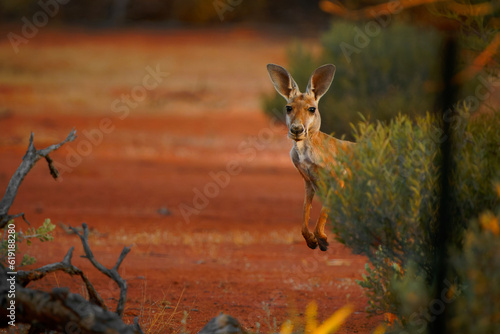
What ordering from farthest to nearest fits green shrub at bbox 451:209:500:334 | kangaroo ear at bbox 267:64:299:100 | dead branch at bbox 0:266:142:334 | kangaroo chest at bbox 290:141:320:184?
kangaroo ear at bbox 267:64:299:100
kangaroo chest at bbox 290:141:320:184
dead branch at bbox 0:266:142:334
green shrub at bbox 451:209:500:334

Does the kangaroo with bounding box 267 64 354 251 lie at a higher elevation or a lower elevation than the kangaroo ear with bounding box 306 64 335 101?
lower

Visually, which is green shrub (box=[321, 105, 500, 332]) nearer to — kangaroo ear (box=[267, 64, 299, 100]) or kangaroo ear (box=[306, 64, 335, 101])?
kangaroo ear (box=[306, 64, 335, 101])

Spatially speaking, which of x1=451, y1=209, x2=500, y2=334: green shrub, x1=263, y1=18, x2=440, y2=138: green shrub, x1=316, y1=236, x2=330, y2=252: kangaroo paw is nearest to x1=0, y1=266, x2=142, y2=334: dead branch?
x1=316, y1=236, x2=330, y2=252: kangaroo paw

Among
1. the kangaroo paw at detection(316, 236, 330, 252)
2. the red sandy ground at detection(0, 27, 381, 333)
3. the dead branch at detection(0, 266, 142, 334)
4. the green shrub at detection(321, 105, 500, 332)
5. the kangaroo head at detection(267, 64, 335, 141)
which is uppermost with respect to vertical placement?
the kangaroo head at detection(267, 64, 335, 141)

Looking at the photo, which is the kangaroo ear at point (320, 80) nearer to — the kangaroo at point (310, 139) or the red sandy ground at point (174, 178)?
the kangaroo at point (310, 139)

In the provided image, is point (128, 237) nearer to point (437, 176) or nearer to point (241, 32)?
point (437, 176)

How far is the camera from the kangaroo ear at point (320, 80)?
6203 millimetres

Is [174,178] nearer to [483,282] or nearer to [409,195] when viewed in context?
[409,195]

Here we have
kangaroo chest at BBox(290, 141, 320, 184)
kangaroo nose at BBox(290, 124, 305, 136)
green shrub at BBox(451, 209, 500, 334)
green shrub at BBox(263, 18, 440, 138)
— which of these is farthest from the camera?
green shrub at BBox(263, 18, 440, 138)

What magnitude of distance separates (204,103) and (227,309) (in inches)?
1187

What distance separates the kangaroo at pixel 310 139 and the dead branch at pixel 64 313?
163cm

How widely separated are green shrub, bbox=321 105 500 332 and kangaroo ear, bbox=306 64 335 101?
49 centimetres

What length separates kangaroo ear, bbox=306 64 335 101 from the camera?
20.4 feet

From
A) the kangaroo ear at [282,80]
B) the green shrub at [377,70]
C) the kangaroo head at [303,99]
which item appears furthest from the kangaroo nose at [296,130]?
the green shrub at [377,70]
